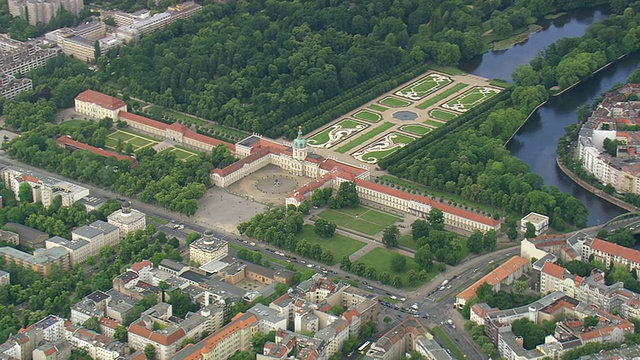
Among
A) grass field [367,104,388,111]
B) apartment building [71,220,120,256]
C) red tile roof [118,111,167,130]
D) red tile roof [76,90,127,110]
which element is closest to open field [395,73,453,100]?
grass field [367,104,388,111]

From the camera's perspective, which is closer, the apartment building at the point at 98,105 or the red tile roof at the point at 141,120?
the red tile roof at the point at 141,120

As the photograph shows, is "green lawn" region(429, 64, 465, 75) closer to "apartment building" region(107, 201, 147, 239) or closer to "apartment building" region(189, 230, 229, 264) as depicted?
"apartment building" region(107, 201, 147, 239)

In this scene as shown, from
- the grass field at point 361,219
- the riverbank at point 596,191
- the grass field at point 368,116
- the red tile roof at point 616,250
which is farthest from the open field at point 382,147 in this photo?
the red tile roof at point 616,250

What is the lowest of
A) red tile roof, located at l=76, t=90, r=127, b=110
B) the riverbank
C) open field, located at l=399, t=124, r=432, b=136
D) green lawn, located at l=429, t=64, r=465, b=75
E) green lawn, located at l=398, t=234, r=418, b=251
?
red tile roof, located at l=76, t=90, r=127, b=110

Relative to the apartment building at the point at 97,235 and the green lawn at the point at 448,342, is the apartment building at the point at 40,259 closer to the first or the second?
the apartment building at the point at 97,235

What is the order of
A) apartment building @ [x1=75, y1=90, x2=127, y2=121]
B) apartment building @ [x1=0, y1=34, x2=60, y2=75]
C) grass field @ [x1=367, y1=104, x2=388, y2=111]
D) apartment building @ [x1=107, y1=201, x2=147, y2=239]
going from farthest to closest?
apartment building @ [x1=0, y1=34, x2=60, y2=75] → grass field @ [x1=367, y1=104, x2=388, y2=111] → apartment building @ [x1=75, y1=90, x2=127, y2=121] → apartment building @ [x1=107, y1=201, x2=147, y2=239]

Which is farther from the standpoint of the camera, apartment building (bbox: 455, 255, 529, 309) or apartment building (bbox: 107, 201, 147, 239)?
apartment building (bbox: 107, 201, 147, 239)
